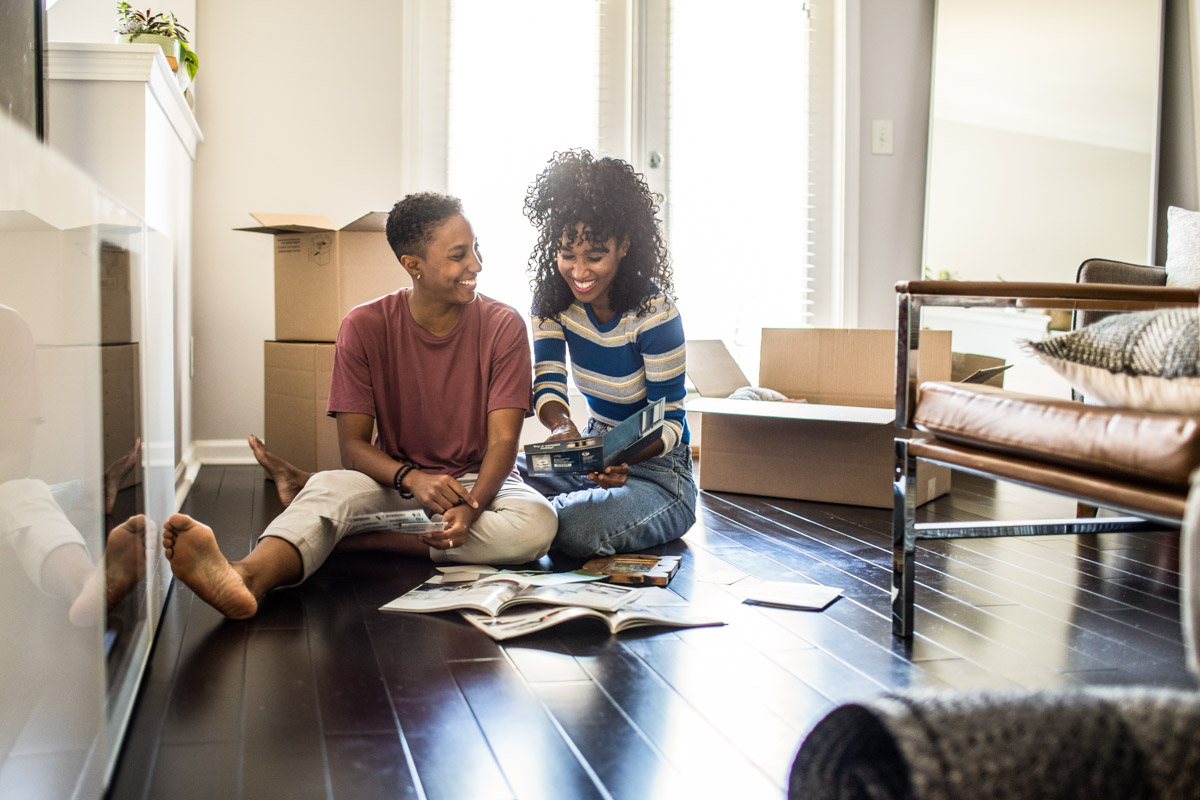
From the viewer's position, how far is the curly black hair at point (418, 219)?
194 cm

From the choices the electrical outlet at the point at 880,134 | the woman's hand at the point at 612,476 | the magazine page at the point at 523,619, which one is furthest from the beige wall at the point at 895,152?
the magazine page at the point at 523,619

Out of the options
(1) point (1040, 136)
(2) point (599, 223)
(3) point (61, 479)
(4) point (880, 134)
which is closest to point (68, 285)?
(3) point (61, 479)

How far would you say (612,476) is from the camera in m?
2.01

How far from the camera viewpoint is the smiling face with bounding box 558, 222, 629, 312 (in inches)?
80.9

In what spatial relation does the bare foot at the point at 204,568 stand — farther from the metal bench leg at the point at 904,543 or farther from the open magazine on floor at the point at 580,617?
the metal bench leg at the point at 904,543

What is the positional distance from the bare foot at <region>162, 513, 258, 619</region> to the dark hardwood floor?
0.04 metres

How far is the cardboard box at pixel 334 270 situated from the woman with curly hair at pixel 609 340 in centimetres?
70

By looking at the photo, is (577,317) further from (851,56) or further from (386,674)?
(851,56)

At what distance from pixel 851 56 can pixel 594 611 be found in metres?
2.93

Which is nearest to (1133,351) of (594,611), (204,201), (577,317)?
(594,611)

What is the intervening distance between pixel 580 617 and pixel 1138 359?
2.92 ft

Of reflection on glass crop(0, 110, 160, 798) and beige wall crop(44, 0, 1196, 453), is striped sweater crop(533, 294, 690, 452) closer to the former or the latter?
reflection on glass crop(0, 110, 160, 798)

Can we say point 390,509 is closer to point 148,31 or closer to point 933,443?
point 933,443

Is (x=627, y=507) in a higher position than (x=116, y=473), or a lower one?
lower
